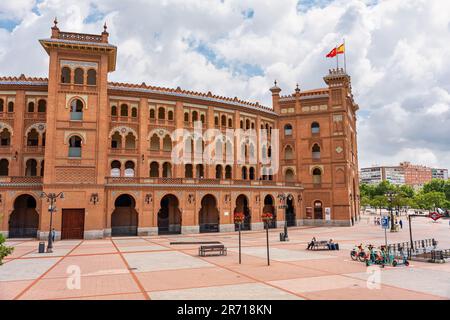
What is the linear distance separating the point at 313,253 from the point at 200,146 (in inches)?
1054

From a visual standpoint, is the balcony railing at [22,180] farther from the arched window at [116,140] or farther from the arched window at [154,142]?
the arched window at [154,142]

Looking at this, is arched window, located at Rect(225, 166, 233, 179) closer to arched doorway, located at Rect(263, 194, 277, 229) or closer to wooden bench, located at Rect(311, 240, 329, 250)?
arched doorway, located at Rect(263, 194, 277, 229)

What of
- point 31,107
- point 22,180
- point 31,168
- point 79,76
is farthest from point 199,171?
point 31,107

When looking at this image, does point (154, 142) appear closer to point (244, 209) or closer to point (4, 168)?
point (244, 209)

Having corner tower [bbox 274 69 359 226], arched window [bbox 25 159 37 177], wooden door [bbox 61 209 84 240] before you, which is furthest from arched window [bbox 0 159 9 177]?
corner tower [bbox 274 69 359 226]

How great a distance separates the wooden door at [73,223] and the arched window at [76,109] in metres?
10.1

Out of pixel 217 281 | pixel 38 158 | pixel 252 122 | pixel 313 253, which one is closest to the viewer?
pixel 217 281

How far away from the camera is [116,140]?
148 ft

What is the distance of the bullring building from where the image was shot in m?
37.8

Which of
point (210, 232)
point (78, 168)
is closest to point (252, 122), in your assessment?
point (210, 232)

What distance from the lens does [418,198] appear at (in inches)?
4218

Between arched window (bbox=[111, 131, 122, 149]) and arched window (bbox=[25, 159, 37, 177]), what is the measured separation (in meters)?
9.08
